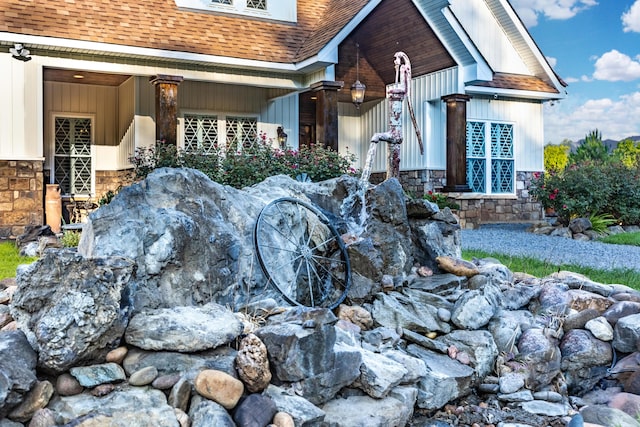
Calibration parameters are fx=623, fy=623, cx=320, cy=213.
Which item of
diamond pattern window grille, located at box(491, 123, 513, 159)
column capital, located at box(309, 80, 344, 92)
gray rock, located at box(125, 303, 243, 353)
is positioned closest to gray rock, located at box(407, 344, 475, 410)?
gray rock, located at box(125, 303, 243, 353)

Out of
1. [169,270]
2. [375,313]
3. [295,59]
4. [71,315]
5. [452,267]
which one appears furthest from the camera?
[295,59]

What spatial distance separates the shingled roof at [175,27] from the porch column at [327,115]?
0.69 m

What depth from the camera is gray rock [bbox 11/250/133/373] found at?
3113 millimetres

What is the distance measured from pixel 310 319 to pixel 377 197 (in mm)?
2145

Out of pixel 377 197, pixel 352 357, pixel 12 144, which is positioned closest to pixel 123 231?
pixel 352 357

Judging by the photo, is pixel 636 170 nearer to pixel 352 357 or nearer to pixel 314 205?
pixel 314 205

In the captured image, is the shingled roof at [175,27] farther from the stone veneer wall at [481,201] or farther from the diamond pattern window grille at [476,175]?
the diamond pattern window grille at [476,175]

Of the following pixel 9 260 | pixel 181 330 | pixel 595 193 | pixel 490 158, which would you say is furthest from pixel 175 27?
pixel 181 330

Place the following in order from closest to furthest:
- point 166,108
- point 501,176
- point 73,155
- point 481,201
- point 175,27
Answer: point 166,108 → point 175,27 → point 73,155 → point 481,201 → point 501,176

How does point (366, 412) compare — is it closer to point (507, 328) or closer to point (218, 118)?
point (507, 328)

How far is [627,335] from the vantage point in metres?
4.86

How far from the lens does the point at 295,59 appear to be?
11.7m

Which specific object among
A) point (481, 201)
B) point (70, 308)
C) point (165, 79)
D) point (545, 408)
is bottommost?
point (545, 408)

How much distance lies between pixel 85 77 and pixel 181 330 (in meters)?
9.82
